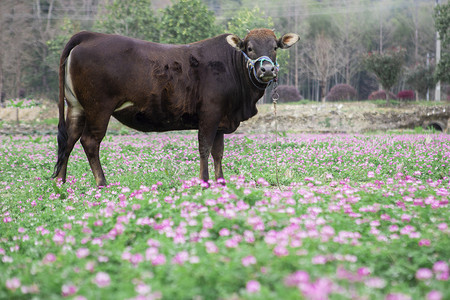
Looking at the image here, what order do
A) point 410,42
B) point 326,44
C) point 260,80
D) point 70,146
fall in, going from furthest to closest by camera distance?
1. point 410,42
2. point 326,44
3. point 70,146
4. point 260,80

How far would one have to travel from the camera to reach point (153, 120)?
20.0ft

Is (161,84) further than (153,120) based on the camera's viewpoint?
No

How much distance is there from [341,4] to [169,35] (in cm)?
5677

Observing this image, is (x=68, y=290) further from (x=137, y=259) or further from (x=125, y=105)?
(x=125, y=105)

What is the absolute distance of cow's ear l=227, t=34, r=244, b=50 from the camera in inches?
230

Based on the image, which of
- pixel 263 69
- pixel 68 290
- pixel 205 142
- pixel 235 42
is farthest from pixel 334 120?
pixel 68 290

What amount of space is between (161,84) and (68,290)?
3.96 metres

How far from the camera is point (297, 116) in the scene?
22.2 m

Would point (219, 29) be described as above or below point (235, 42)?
above

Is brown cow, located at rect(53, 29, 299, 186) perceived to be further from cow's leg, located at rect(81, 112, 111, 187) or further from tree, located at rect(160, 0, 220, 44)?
tree, located at rect(160, 0, 220, 44)

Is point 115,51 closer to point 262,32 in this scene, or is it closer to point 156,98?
point 156,98

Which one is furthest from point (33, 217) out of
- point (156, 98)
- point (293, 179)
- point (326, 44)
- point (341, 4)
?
point (341, 4)

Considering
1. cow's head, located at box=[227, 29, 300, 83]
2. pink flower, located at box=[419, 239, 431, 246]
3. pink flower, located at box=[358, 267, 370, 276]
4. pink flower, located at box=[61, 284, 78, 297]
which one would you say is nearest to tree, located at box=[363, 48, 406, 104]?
cow's head, located at box=[227, 29, 300, 83]

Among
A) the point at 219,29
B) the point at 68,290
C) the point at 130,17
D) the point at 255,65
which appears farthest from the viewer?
the point at 219,29
